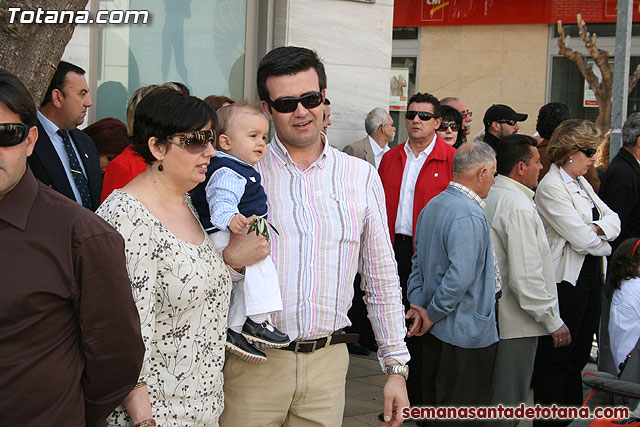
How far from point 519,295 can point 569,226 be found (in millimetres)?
1119

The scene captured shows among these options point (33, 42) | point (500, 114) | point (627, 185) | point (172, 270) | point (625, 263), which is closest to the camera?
point (172, 270)

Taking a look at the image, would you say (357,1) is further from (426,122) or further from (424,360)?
(424,360)

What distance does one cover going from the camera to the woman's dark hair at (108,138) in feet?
19.5

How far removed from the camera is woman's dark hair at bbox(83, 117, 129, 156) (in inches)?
234

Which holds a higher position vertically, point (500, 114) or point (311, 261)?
point (500, 114)

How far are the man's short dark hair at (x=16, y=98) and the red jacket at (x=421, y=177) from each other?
187 inches

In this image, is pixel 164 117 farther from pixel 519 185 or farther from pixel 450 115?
pixel 450 115

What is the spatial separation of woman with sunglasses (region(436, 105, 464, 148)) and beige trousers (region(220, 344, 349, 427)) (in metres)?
5.20

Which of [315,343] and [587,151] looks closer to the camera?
[315,343]

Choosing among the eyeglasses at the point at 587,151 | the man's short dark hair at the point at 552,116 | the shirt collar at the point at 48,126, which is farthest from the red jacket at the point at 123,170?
the man's short dark hair at the point at 552,116

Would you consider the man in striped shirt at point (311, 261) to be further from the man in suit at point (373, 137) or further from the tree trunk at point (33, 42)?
the man in suit at point (373, 137)

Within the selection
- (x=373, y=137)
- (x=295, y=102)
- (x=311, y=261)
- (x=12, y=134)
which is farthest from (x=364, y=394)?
(x=12, y=134)

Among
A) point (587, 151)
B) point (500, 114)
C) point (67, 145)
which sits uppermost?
point (500, 114)

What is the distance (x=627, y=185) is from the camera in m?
7.10
